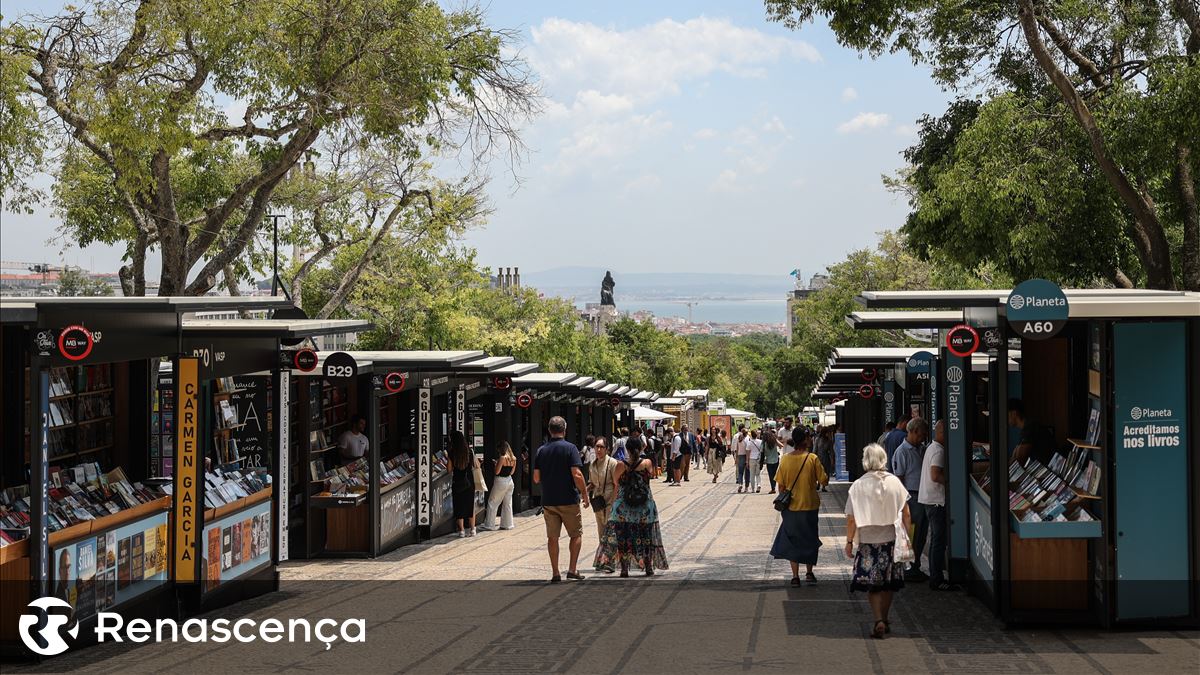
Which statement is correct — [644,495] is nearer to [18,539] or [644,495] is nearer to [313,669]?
[313,669]

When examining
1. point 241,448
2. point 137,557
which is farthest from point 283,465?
point 137,557

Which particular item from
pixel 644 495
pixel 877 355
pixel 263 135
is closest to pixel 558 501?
pixel 644 495

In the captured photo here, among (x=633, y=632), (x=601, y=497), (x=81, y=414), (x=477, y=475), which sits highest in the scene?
(x=81, y=414)

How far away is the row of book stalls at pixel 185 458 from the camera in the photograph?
28.6 ft

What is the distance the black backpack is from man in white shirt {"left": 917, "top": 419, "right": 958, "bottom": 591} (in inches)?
110

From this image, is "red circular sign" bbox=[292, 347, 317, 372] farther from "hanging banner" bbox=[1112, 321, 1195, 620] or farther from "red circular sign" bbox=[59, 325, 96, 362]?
"hanging banner" bbox=[1112, 321, 1195, 620]

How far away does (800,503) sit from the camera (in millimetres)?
12125

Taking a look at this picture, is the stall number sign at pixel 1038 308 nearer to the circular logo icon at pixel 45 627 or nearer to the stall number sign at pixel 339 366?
the circular logo icon at pixel 45 627

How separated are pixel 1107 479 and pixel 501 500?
12.2m

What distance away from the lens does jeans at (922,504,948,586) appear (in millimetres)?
12117

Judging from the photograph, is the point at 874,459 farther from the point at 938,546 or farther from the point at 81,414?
the point at 81,414

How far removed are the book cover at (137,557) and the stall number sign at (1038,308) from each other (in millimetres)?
6641

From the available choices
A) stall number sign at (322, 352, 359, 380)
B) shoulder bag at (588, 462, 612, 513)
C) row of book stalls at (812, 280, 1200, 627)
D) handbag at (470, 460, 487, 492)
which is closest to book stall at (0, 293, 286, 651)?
stall number sign at (322, 352, 359, 380)

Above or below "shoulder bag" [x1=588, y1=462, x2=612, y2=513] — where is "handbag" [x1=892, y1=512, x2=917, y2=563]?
above
